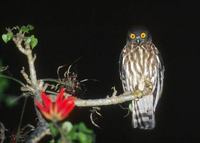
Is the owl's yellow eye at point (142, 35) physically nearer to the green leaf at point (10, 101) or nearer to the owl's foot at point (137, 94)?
the owl's foot at point (137, 94)

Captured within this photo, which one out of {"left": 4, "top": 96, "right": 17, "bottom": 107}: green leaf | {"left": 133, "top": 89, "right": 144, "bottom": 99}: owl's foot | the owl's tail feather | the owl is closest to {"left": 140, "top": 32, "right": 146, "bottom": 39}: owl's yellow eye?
the owl

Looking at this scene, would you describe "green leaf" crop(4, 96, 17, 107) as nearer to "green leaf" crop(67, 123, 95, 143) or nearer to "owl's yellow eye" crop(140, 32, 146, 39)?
"green leaf" crop(67, 123, 95, 143)

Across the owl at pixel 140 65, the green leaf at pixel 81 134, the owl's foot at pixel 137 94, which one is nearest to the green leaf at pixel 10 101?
A: the green leaf at pixel 81 134

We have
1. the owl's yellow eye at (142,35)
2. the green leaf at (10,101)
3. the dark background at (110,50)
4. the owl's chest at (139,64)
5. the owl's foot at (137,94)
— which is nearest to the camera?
the green leaf at (10,101)

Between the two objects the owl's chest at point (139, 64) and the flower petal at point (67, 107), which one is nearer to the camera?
the flower petal at point (67, 107)

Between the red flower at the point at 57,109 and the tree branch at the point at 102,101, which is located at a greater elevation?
the tree branch at the point at 102,101

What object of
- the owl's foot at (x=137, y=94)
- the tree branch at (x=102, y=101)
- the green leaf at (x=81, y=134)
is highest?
the owl's foot at (x=137, y=94)

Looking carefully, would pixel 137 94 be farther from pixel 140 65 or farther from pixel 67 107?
pixel 140 65
